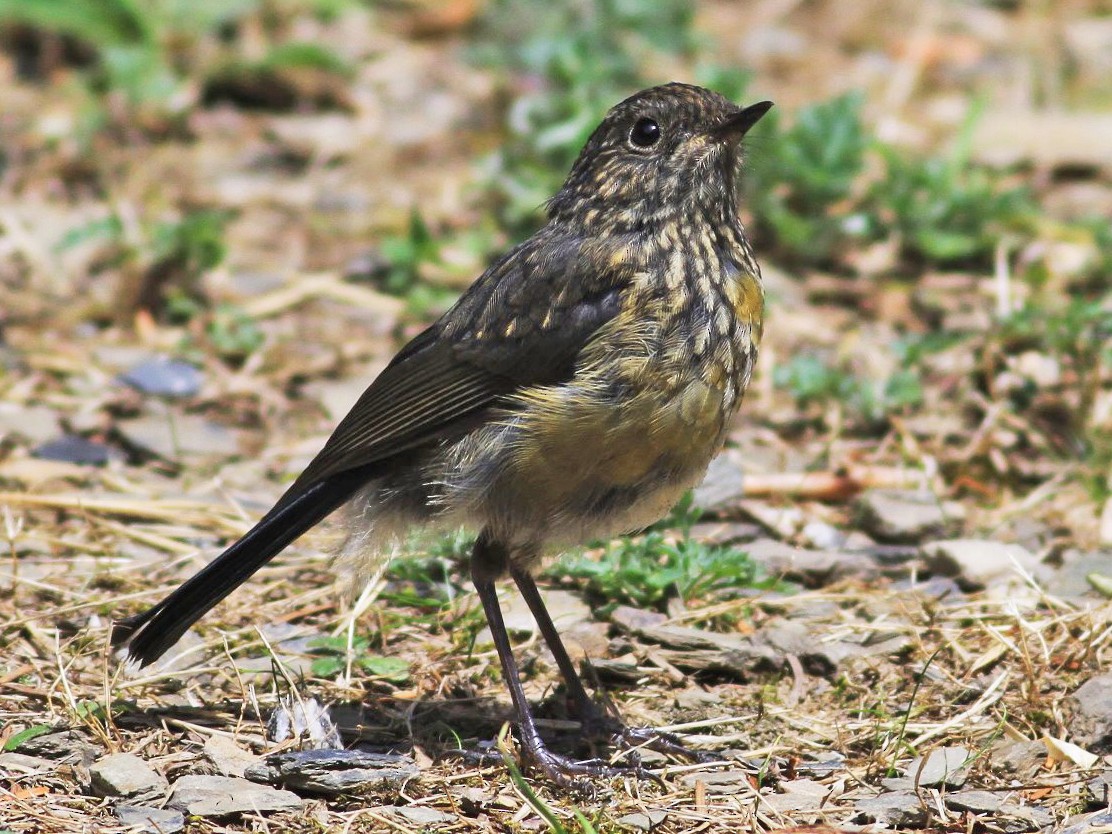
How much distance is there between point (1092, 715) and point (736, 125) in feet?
6.92

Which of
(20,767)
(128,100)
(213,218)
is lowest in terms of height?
(20,767)

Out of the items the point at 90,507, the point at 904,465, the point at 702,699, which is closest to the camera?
the point at 702,699

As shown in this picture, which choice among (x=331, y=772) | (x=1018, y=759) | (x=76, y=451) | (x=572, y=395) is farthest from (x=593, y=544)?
(x=76, y=451)

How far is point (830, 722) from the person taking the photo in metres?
4.70

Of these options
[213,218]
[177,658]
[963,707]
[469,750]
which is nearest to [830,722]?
[963,707]

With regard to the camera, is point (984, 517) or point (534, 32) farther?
point (534, 32)

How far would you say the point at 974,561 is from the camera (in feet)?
18.0

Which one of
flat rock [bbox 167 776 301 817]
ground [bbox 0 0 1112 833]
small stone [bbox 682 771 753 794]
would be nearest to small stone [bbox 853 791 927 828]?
ground [bbox 0 0 1112 833]

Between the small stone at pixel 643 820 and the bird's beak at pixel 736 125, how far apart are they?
2152mm

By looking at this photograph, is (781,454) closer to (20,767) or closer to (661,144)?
(661,144)

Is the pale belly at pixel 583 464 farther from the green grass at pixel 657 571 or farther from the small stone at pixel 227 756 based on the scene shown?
the small stone at pixel 227 756

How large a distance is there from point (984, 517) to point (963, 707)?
1482mm

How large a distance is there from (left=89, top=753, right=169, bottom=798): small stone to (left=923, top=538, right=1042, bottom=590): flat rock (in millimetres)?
2829

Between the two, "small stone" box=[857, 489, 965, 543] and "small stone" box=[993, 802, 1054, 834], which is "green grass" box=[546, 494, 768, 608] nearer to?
"small stone" box=[857, 489, 965, 543]
